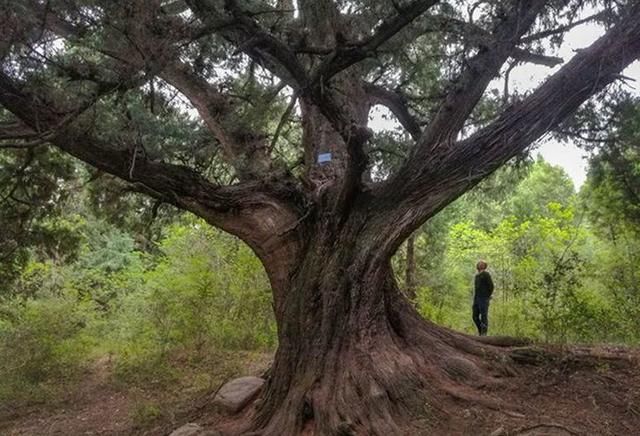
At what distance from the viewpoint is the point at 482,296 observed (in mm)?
7977

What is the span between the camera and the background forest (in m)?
7.16

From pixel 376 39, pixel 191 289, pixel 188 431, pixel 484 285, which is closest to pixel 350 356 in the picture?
pixel 188 431

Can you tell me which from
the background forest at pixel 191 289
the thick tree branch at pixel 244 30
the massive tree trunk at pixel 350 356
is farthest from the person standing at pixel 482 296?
the thick tree branch at pixel 244 30

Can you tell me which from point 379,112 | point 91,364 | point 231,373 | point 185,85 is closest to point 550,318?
point 379,112

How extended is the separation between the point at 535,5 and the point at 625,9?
0.73 meters

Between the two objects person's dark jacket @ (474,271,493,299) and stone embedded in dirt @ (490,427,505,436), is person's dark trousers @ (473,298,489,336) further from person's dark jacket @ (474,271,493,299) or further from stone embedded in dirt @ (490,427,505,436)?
stone embedded in dirt @ (490,427,505,436)

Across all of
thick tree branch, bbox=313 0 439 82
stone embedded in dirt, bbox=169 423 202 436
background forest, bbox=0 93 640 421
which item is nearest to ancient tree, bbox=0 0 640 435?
thick tree branch, bbox=313 0 439 82

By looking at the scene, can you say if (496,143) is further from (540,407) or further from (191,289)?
(191,289)

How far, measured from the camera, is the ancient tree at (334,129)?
12.7 ft

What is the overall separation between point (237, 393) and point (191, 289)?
361 centimetres

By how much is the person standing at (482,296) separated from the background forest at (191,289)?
60 centimetres

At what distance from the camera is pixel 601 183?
775 centimetres

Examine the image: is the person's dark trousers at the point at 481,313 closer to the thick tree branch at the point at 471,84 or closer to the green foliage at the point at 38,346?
the thick tree branch at the point at 471,84

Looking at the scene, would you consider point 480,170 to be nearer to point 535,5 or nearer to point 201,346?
point 535,5
